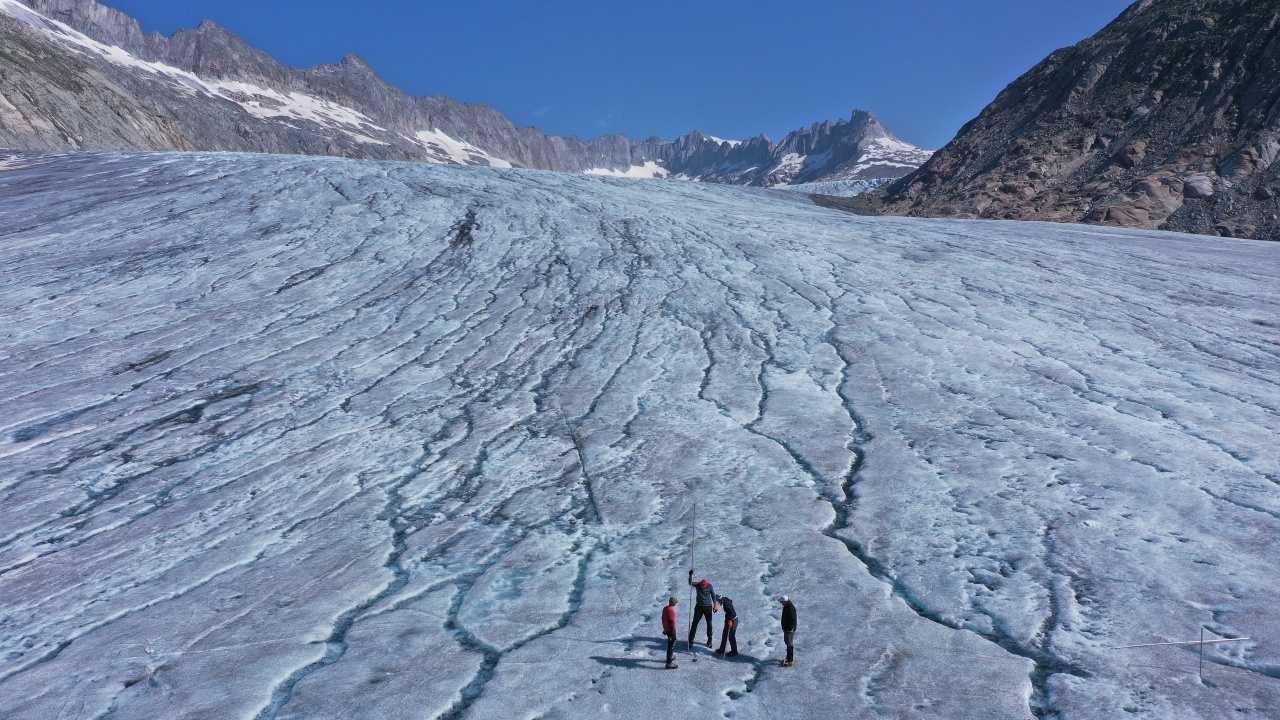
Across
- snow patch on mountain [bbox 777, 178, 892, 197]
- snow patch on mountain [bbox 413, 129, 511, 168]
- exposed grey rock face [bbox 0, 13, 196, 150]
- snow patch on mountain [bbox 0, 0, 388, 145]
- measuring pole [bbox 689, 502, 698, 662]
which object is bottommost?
measuring pole [bbox 689, 502, 698, 662]

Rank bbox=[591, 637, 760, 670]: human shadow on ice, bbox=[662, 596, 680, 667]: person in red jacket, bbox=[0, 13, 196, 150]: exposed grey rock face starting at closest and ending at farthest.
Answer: bbox=[662, 596, 680, 667]: person in red jacket, bbox=[591, 637, 760, 670]: human shadow on ice, bbox=[0, 13, 196, 150]: exposed grey rock face

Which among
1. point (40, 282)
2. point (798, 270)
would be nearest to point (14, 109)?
point (40, 282)

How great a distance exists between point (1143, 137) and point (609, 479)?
39.9 m

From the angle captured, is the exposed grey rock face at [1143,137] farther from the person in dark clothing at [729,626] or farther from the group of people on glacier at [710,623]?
the person in dark clothing at [729,626]

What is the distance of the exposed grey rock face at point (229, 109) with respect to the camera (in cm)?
6700

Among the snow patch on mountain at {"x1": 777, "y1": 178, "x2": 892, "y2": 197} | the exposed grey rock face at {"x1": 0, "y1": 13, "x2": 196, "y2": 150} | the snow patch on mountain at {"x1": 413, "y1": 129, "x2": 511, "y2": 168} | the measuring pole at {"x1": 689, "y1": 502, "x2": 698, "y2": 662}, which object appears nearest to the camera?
the measuring pole at {"x1": 689, "y1": 502, "x2": 698, "y2": 662}

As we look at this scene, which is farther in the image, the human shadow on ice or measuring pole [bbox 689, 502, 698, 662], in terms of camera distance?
measuring pole [bbox 689, 502, 698, 662]

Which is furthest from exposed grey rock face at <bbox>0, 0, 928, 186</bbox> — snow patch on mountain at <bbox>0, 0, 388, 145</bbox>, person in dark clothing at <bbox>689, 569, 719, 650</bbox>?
person in dark clothing at <bbox>689, 569, 719, 650</bbox>

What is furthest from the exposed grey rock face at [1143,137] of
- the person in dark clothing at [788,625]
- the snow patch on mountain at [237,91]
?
the snow patch on mountain at [237,91]

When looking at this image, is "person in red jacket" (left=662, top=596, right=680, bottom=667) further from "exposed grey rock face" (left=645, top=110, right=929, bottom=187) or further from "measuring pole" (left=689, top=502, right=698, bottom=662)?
"exposed grey rock face" (left=645, top=110, right=929, bottom=187)

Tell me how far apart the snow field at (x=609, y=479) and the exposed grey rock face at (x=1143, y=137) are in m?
18.3

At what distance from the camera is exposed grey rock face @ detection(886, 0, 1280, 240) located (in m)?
29.0

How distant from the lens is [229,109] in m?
119

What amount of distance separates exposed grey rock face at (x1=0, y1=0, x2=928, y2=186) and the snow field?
222 feet
